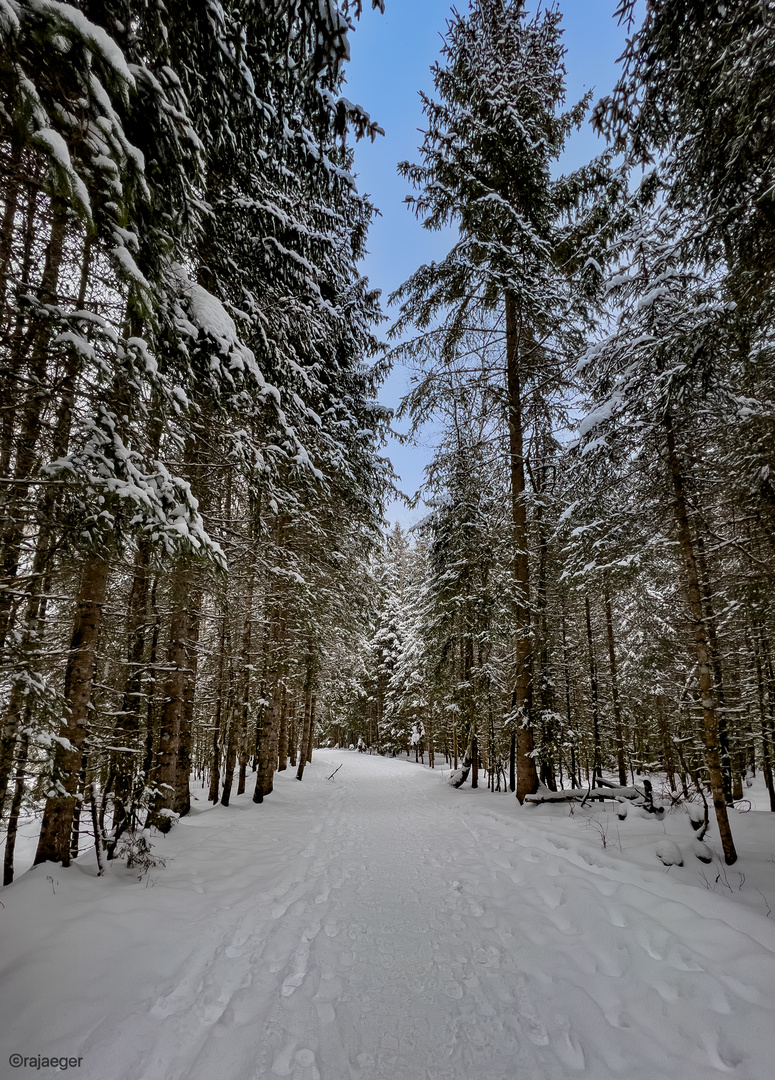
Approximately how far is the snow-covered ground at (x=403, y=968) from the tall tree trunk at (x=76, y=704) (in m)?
0.32

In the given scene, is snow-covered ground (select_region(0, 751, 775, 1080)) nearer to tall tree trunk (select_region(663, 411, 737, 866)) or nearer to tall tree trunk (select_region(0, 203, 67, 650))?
tall tree trunk (select_region(663, 411, 737, 866))

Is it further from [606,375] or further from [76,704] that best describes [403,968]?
[606,375]

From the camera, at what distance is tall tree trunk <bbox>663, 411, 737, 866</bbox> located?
512 centimetres

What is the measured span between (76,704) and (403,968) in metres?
4.01

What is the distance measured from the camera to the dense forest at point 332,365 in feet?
11.6

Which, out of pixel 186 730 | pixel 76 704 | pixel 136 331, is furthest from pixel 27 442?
pixel 186 730

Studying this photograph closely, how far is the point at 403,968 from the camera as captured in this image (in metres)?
3.43

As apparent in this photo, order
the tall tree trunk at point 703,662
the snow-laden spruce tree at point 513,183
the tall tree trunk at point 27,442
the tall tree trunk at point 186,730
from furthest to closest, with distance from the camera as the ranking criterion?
the snow-laden spruce tree at point 513,183, the tall tree trunk at point 186,730, the tall tree trunk at point 703,662, the tall tree trunk at point 27,442

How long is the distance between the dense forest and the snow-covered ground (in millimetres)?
1076

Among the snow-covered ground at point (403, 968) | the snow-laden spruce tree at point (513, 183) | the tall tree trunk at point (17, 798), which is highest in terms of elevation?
the snow-laden spruce tree at point (513, 183)

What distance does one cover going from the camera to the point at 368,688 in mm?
35750

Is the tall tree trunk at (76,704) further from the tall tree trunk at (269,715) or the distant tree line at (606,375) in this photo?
the distant tree line at (606,375)

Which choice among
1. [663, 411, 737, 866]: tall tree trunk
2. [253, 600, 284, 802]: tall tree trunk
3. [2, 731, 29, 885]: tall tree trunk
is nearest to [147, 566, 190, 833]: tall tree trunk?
[2, 731, 29, 885]: tall tree trunk

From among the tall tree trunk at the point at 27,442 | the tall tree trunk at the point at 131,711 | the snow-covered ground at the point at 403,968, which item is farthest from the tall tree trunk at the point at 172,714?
the tall tree trunk at the point at 27,442
